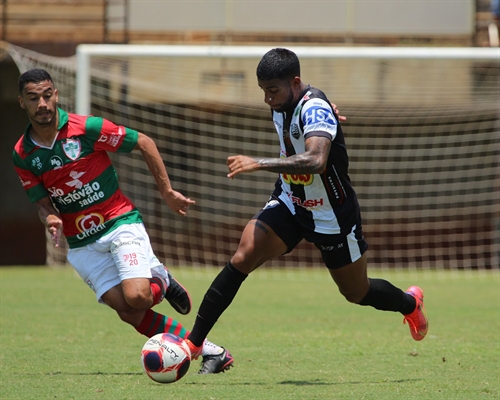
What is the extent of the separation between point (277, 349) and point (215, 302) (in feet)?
5.05

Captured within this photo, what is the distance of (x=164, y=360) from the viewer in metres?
4.73

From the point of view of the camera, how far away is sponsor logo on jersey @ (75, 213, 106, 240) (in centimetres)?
575

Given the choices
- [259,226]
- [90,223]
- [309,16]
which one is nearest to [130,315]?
[90,223]

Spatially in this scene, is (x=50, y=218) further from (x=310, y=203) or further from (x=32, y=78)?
(x=310, y=203)

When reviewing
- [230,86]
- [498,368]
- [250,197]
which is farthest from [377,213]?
[498,368]

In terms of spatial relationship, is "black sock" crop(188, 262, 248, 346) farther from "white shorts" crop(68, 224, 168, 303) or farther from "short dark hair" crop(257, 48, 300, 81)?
"short dark hair" crop(257, 48, 300, 81)

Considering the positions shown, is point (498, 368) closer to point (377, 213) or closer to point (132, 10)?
point (377, 213)

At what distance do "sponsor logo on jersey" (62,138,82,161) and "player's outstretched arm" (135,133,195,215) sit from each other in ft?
1.40

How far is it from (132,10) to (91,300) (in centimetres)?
746

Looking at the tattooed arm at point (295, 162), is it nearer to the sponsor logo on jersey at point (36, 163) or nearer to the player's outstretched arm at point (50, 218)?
the player's outstretched arm at point (50, 218)

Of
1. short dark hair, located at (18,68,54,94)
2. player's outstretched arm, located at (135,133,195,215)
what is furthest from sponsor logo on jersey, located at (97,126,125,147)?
short dark hair, located at (18,68,54,94)

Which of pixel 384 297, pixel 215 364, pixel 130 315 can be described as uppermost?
pixel 384 297

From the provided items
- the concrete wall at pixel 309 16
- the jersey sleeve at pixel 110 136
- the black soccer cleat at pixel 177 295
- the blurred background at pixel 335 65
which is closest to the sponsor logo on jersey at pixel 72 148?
Answer: the jersey sleeve at pixel 110 136

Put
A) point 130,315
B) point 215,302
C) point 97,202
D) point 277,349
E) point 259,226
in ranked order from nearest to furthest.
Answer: point 215,302 → point 259,226 → point 130,315 → point 97,202 → point 277,349
